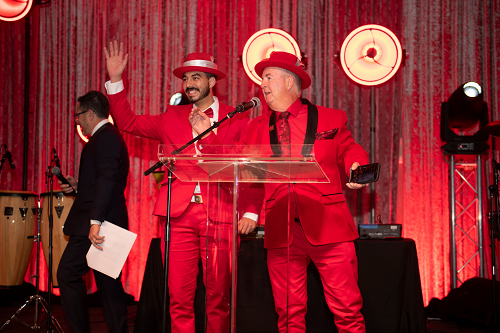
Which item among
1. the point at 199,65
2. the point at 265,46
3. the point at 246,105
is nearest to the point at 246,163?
the point at 246,105

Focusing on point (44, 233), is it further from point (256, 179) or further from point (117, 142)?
point (256, 179)

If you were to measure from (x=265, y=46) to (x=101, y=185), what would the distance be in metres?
2.10

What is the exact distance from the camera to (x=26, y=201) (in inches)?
154

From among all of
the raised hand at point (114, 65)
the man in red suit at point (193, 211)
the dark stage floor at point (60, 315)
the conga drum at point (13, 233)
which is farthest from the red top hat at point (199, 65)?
the dark stage floor at point (60, 315)

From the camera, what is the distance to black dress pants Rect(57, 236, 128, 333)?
2.76 m

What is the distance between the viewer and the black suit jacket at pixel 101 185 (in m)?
2.80

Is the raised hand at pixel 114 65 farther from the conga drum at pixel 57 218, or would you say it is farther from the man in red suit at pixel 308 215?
the conga drum at pixel 57 218

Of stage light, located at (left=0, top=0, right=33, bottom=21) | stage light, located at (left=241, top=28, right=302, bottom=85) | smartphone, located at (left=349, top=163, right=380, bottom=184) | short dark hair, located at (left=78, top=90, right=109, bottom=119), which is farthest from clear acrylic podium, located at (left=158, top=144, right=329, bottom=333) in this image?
stage light, located at (left=0, top=0, right=33, bottom=21)

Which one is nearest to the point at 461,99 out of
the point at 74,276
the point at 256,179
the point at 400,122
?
the point at 400,122

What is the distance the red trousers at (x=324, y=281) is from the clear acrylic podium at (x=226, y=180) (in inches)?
19.1

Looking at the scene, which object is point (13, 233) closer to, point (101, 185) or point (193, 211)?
point (101, 185)

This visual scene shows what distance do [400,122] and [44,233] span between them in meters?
3.55

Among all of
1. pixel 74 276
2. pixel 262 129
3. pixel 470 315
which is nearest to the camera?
pixel 262 129

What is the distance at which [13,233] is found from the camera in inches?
151
